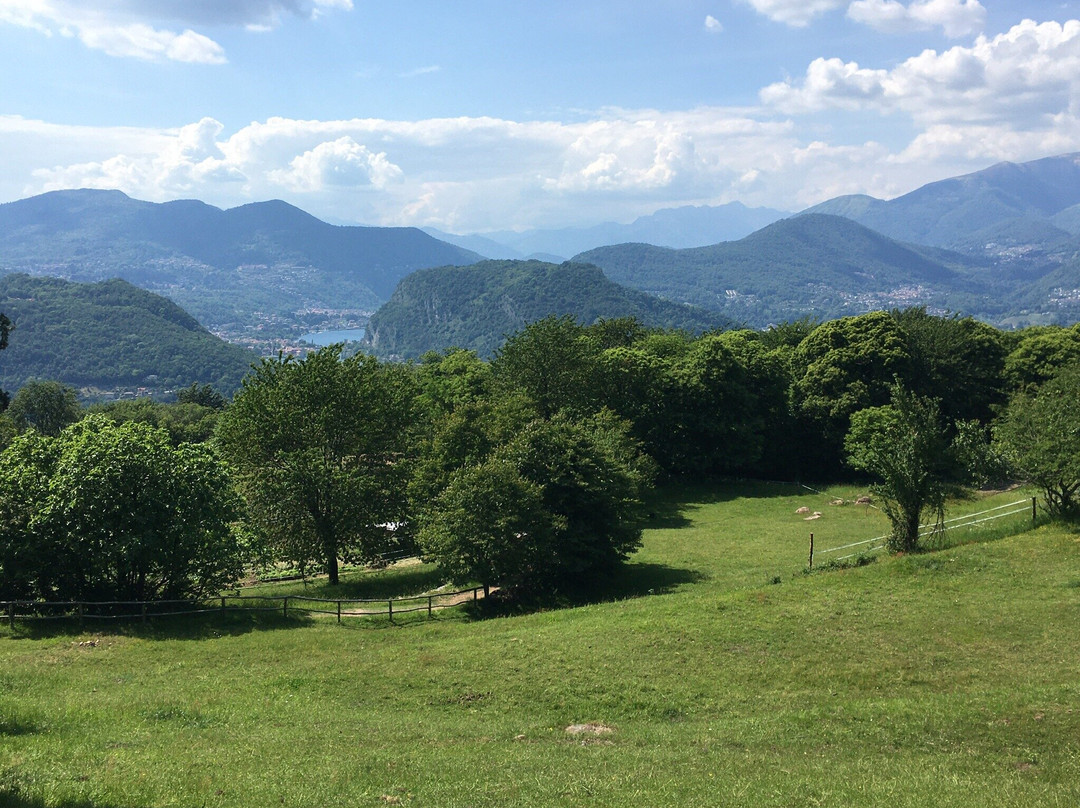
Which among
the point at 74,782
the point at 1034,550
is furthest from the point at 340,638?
the point at 1034,550

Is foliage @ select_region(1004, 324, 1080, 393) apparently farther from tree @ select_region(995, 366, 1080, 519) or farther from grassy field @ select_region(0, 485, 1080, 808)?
grassy field @ select_region(0, 485, 1080, 808)

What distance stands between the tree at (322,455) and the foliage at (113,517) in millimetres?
4286

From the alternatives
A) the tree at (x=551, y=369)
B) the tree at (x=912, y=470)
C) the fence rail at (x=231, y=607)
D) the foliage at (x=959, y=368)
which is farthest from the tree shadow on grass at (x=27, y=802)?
the foliage at (x=959, y=368)

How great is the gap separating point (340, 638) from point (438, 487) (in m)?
9.55

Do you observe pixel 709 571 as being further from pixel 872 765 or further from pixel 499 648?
pixel 872 765

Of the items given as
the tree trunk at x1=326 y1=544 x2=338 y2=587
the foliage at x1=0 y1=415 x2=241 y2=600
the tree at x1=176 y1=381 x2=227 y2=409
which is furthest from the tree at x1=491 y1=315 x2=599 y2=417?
the tree at x1=176 y1=381 x2=227 y2=409

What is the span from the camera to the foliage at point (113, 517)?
23453 mm

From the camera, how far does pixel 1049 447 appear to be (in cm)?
2688

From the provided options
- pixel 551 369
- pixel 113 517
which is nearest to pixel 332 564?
pixel 113 517

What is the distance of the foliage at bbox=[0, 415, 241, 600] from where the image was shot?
76.9 ft

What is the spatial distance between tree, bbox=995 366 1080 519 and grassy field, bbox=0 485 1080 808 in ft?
7.46

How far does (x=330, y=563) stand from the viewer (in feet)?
104

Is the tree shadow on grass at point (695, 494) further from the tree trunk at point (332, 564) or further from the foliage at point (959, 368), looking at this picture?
the tree trunk at point (332, 564)

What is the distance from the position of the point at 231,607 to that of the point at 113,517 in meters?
5.24
